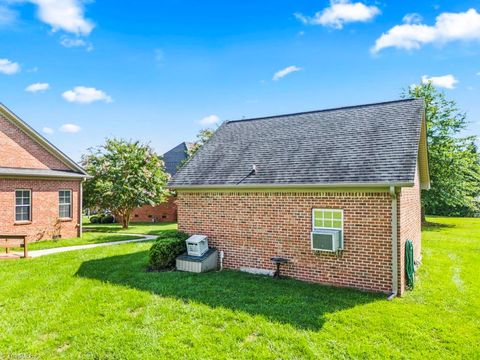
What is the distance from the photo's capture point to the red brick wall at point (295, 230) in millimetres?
8062

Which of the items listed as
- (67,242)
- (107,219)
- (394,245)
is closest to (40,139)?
(67,242)

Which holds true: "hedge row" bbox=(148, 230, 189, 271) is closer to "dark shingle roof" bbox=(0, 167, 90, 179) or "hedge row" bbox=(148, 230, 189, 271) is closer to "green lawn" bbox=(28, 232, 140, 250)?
"green lawn" bbox=(28, 232, 140, 250)

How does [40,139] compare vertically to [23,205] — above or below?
above

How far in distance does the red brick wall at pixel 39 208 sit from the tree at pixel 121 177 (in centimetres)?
481

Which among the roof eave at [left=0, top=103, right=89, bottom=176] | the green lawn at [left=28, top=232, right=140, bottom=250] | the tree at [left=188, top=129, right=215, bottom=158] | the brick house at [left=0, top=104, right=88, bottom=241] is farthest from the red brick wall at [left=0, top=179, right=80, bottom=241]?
the tree at [left=188, top=129, right=215, bottom=158]

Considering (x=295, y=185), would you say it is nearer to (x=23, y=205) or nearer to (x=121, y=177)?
(x=23, y=205)

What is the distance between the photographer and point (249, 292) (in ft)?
25.8

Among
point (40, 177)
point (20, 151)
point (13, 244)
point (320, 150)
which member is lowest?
point (13, 244)

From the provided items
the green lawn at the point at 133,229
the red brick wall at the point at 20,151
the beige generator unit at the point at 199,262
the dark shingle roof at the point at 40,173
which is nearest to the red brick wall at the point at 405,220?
the beige generator unit at the point at 199,262

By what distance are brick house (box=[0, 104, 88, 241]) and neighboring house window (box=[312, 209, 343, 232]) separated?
44.6 feet

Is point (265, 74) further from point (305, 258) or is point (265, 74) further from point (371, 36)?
point (305, 258)

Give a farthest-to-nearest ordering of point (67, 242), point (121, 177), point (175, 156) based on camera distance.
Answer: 1. point (175, 156)
2. point (121, 177)
3. point (67, 242)

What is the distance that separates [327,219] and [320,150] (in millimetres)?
2332

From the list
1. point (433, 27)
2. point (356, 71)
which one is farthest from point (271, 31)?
point (433, 27)
